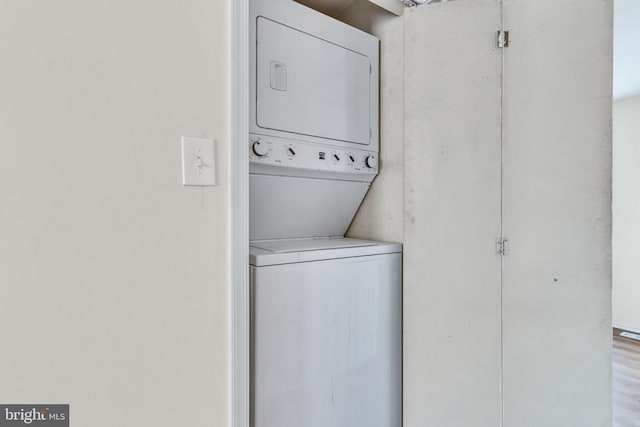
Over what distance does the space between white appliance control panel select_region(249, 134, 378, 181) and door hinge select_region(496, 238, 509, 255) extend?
0.64 meters

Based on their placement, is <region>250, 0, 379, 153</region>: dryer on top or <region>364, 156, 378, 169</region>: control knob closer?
<region>250, 0, 379, 153</region>: dryer on top

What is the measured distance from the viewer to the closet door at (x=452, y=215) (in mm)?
1479

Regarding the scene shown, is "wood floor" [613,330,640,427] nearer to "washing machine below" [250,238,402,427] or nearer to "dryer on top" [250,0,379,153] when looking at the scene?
"washing machine below" [250,238,402,427]

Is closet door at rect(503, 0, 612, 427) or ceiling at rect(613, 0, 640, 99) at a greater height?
ceiling at rect(613, 0, 640, 99)

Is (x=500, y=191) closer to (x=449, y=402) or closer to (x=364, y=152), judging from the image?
(x=364, y=152)

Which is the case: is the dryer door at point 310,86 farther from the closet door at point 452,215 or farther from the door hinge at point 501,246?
the door hinge at point 501,246

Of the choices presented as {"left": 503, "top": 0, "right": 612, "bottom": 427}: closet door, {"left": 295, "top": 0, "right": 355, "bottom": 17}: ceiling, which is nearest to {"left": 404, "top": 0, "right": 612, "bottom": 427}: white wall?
{"left": 503, "top": 0, "right": 612, "bottom": 427}: closet door

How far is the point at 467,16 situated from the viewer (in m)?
1.51

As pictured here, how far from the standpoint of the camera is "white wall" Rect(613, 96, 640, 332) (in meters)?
3.64
